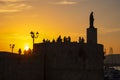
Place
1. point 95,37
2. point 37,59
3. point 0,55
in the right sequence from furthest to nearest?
point 95,37 → point 37,59 → point 0,55

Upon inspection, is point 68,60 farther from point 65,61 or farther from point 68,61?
point 65,61

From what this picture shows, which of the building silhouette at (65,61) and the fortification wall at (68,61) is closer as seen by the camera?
the building silhouette at (65,61)

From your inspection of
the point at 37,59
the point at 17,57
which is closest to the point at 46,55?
the point at 37,59

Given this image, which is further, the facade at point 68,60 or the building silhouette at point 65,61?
the facade at point 68,60

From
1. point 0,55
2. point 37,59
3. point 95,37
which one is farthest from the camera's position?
point 95,37

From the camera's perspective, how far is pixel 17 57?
92.9 ft

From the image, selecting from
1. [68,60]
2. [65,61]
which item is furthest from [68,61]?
[65,61]

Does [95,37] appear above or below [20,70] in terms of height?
above

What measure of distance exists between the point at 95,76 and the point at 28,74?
5.37 m

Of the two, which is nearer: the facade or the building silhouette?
the building silhouette

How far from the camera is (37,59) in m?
29.7

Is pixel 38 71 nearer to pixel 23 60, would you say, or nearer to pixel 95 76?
pixel 23 60

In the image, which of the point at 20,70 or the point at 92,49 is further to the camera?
the point at 92,49

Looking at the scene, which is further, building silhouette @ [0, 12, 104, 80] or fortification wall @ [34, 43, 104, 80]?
fortification wall @ [34, 43, 104, 80]
